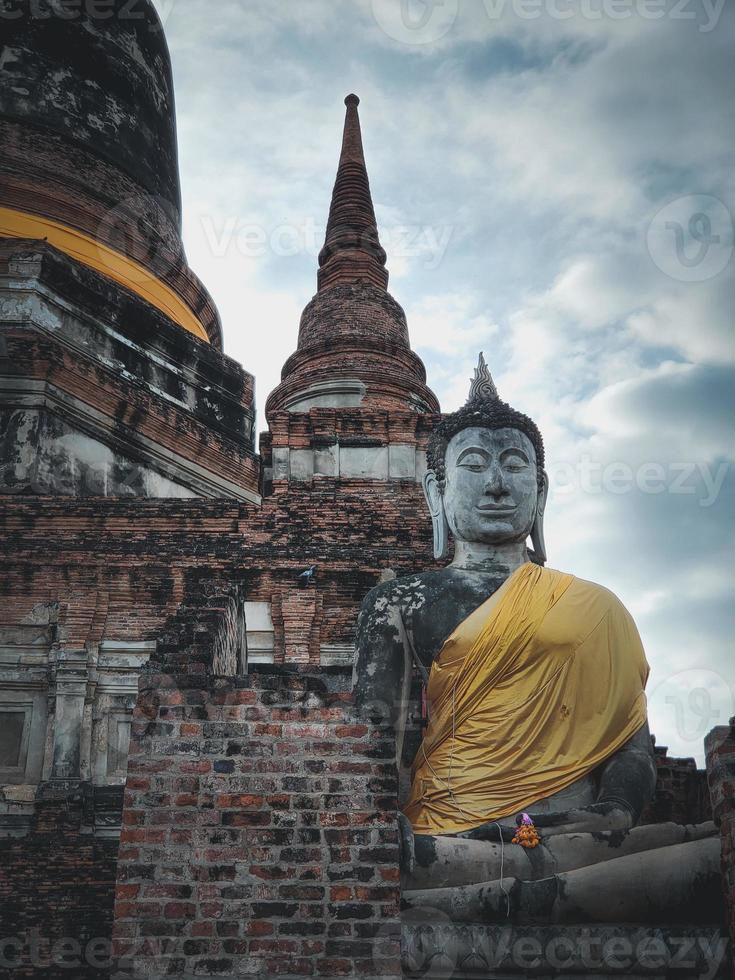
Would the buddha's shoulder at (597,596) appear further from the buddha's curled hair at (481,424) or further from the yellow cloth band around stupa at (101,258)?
the yellow cloth band around stupa at (101,258)

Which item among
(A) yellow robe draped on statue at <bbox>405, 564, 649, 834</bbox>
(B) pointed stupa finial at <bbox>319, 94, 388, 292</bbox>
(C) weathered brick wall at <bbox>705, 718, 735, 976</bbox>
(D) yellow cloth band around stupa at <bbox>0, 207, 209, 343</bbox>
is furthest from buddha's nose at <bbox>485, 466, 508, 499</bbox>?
(B) pointed stupa finial at <bbox>319, 94, 388, 292</bbox>

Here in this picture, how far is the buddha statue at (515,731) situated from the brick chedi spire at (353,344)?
6.26 metres

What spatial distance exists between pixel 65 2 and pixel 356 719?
48.3 feet

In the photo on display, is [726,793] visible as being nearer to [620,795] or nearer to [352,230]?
[620,795]

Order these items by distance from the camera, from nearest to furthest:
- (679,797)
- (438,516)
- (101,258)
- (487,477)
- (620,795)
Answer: (620,795)
(679,797)
(487,477)
(438,516)
(101,258)

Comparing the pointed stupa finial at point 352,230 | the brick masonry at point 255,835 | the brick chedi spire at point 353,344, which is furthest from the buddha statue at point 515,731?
the pointed stupa finial at point 352,230

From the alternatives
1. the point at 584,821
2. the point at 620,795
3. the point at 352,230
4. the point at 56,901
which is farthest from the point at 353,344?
the point at 584,821

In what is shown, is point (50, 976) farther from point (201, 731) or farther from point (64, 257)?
point (64, 257)

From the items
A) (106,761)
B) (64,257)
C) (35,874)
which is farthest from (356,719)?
(64,257)

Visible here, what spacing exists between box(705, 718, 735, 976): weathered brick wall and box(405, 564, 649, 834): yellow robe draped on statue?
803mm

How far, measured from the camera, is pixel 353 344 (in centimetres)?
1505

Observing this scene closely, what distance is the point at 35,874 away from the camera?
7.37 m

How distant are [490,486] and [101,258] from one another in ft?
31.0

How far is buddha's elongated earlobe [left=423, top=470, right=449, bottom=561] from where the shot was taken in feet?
22.9
